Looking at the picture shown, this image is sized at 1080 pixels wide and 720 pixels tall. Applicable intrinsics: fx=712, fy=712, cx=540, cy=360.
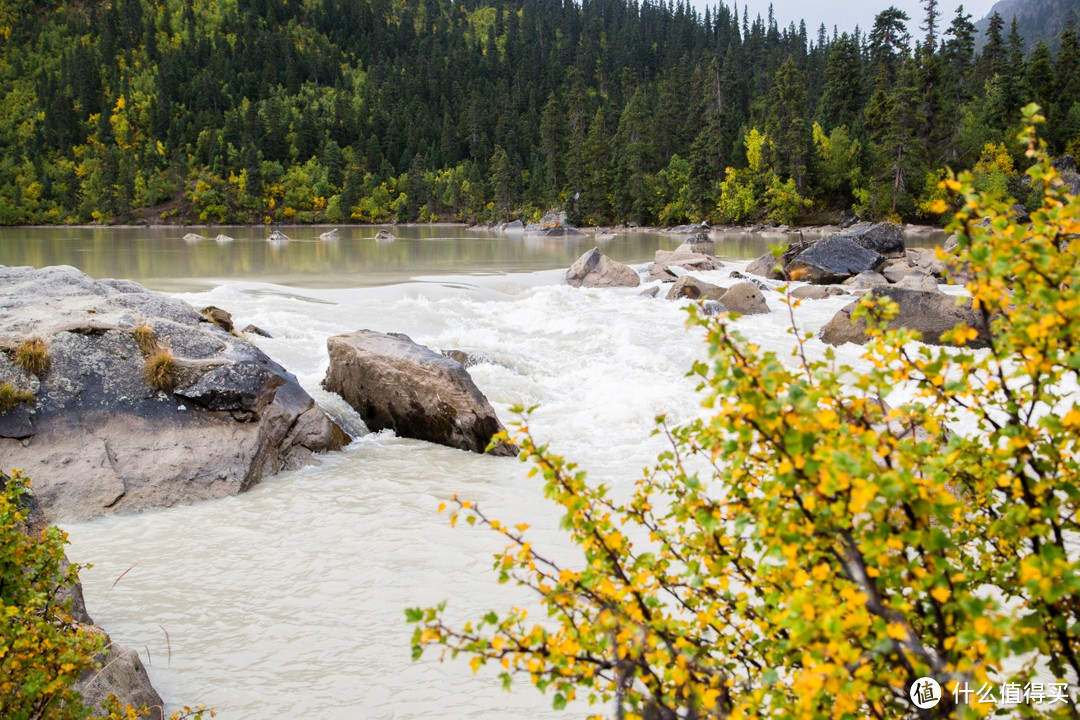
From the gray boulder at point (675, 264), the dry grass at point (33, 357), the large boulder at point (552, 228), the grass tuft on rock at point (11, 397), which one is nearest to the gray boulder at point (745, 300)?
the gray boulder at point (675, 264)

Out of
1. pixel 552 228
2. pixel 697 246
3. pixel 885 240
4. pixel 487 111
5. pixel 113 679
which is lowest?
pixel 113 679

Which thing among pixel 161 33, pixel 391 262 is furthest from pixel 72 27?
pixel 391 262

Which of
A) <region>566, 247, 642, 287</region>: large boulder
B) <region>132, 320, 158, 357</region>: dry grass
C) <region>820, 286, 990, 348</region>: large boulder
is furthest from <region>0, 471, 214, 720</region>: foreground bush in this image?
<region>566, 247, 642, 287</region>: large boulder

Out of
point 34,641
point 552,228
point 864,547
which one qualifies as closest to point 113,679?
point 34,641

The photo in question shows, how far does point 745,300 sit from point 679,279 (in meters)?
3.48

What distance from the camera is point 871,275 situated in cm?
2508

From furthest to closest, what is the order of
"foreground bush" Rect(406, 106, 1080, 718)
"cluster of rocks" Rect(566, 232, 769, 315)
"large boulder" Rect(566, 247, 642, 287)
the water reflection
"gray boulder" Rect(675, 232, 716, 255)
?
"gray boulder" Rect(675, 232, 716, 255)
the water reflection
"large boulder" Rect(566, 247, 642, 287)
"cluster of rocks" Rect(566, 232, 769, 315)
"foreground bush" Rect(406, 106, 1080, 718)

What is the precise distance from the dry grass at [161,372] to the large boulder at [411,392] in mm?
2693

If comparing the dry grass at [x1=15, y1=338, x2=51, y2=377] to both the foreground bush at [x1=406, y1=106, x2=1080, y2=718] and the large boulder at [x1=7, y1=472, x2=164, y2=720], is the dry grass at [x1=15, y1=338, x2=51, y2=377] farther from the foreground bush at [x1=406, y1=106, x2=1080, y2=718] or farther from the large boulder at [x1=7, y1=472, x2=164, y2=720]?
the foreground bush at [x1=406, y1=106, x2=1080, y2=718]

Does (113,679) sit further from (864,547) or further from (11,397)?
(11,397)

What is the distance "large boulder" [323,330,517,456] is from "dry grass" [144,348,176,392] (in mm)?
2693

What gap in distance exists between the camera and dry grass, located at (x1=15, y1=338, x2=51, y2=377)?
857 cm

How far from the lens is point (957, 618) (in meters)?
2.14

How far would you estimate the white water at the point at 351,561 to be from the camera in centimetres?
502
